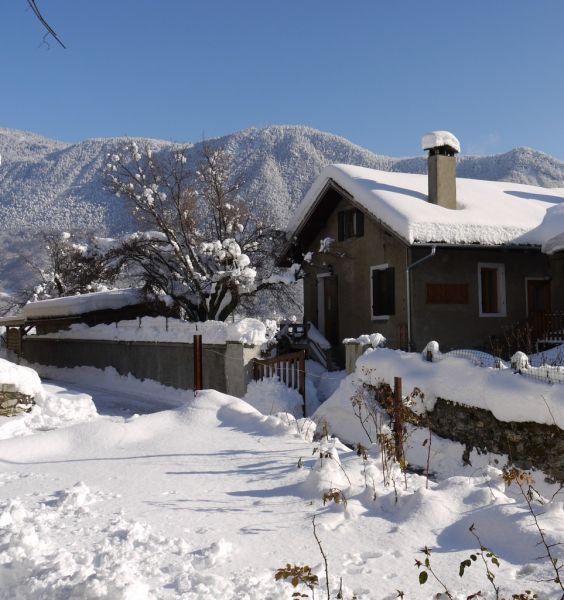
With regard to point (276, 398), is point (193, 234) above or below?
above

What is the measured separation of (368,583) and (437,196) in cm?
1488

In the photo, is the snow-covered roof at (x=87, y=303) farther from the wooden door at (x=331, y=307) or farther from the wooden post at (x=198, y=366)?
the wooden post at (x=198, y=366)

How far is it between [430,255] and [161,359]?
29.7 feet

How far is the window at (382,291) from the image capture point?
17156 millimetres

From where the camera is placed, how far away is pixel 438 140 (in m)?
17.8

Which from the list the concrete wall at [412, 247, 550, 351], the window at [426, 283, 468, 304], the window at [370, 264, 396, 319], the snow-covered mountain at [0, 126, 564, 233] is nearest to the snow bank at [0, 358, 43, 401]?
the concrete wall at [412, 247, 550, 351]

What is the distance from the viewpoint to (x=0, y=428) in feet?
34.0

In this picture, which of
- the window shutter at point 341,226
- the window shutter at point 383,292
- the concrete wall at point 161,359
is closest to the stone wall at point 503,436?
the concrete wall at point 161,359

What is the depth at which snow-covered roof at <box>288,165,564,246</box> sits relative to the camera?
15.6 m

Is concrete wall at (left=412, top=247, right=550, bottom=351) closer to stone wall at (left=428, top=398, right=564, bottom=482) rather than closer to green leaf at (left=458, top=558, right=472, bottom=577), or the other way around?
stone wall at (left=428, top=398, right=564, bottom=482)

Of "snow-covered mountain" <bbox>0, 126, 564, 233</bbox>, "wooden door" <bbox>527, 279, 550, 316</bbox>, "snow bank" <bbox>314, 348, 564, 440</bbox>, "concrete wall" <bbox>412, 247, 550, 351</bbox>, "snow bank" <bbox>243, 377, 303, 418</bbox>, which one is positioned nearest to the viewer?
"snow bank" <bbox>314, 348, 564, 440</bbox>

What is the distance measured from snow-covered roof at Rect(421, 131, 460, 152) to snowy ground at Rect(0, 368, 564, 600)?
490 inches

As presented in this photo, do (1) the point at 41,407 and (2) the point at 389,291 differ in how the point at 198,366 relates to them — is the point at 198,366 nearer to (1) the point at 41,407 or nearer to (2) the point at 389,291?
(1) the point at 41,407

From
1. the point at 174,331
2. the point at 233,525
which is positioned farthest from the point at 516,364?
the point at 174,331
